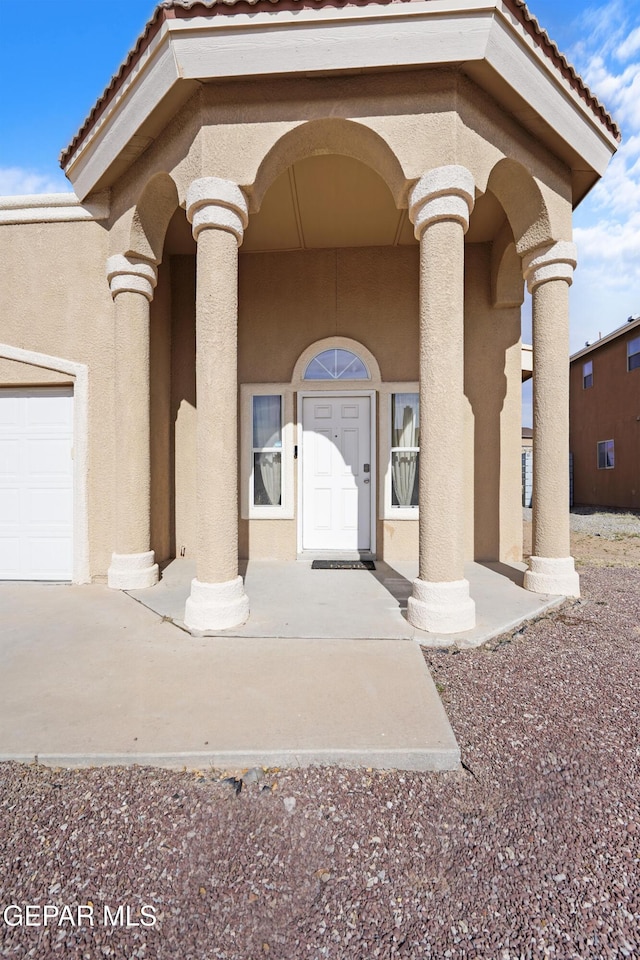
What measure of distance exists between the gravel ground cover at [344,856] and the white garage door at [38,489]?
12.4ft

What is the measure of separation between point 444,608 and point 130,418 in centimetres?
397

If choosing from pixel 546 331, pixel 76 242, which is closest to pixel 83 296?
pixel 76 242

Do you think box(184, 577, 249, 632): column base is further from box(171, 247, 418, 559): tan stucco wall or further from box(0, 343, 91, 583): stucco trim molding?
box(171, 247, 418, 559): tan stucco wall

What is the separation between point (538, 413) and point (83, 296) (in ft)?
18.1

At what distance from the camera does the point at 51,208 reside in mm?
5344


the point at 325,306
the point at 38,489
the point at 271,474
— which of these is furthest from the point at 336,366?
the point at 38,489

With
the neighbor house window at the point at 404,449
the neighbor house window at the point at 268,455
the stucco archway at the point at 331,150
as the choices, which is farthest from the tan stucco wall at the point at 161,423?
the neighbor house window at the point at 404,449

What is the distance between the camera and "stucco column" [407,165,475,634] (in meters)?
3.74

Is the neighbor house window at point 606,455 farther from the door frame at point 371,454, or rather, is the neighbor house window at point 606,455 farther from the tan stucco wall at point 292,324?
the door frame at point 371,454

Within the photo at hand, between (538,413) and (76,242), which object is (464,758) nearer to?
(538,413)

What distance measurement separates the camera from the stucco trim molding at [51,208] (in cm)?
527

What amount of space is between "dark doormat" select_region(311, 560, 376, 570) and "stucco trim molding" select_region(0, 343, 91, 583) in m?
2.86

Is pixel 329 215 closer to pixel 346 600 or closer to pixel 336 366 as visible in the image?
pixel 336 366

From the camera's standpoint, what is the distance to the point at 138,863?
68.5 inches
